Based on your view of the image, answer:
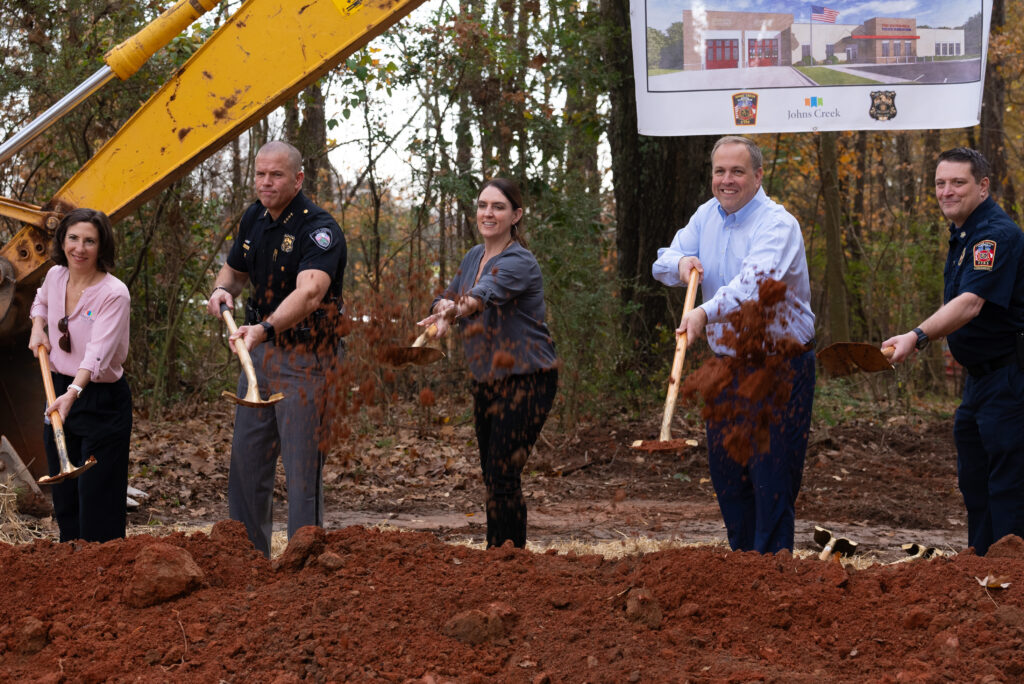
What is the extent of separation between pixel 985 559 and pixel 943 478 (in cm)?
542

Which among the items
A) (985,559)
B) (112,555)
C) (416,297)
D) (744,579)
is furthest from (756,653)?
(416,297)

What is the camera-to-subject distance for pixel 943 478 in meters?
Result: 8.85

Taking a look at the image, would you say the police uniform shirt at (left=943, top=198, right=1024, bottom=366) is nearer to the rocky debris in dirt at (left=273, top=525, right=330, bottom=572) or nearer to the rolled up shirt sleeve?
the rocky debris in dirt at (left=273, top=525, right=330, bottom=572)

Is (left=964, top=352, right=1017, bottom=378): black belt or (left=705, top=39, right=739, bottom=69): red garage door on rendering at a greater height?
(left=705, top=39, right=739, bottom=69): red garage door on rendering

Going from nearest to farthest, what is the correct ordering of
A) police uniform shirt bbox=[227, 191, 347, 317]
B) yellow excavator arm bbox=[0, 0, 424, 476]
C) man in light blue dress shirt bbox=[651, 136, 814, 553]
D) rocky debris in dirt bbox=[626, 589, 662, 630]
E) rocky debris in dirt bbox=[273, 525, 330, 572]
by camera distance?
rocky debris in dirt bbox=[626, 589, 662, 630] → rocky debris in dirt bbox=[273, 525, 330, 572] → man in light blue dress shirt bbox=[651, 136, 814, 553] → police uniform shirt bbox=[227, 191, 347, 317] → yellow excavator arm bbox=[0, 0, 424, 476]

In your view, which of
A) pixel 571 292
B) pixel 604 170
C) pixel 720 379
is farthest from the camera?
pixel 604 170

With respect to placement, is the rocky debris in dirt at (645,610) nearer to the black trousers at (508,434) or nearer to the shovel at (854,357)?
the shovel at (854,357)

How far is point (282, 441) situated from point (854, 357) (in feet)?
8.44

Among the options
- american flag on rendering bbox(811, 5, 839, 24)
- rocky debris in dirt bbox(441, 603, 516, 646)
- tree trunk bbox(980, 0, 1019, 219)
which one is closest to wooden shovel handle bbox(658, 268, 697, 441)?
rocky debris in dirt bbox(441, 603, 516, 646)

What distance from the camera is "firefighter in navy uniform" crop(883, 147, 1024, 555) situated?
15.1ft

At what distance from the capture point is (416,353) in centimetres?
476

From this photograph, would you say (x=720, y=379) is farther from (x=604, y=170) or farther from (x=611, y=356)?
(x=604, y=170)

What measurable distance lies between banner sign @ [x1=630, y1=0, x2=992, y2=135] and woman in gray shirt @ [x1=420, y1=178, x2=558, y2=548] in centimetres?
394

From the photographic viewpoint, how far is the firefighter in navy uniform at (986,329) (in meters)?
4.61
